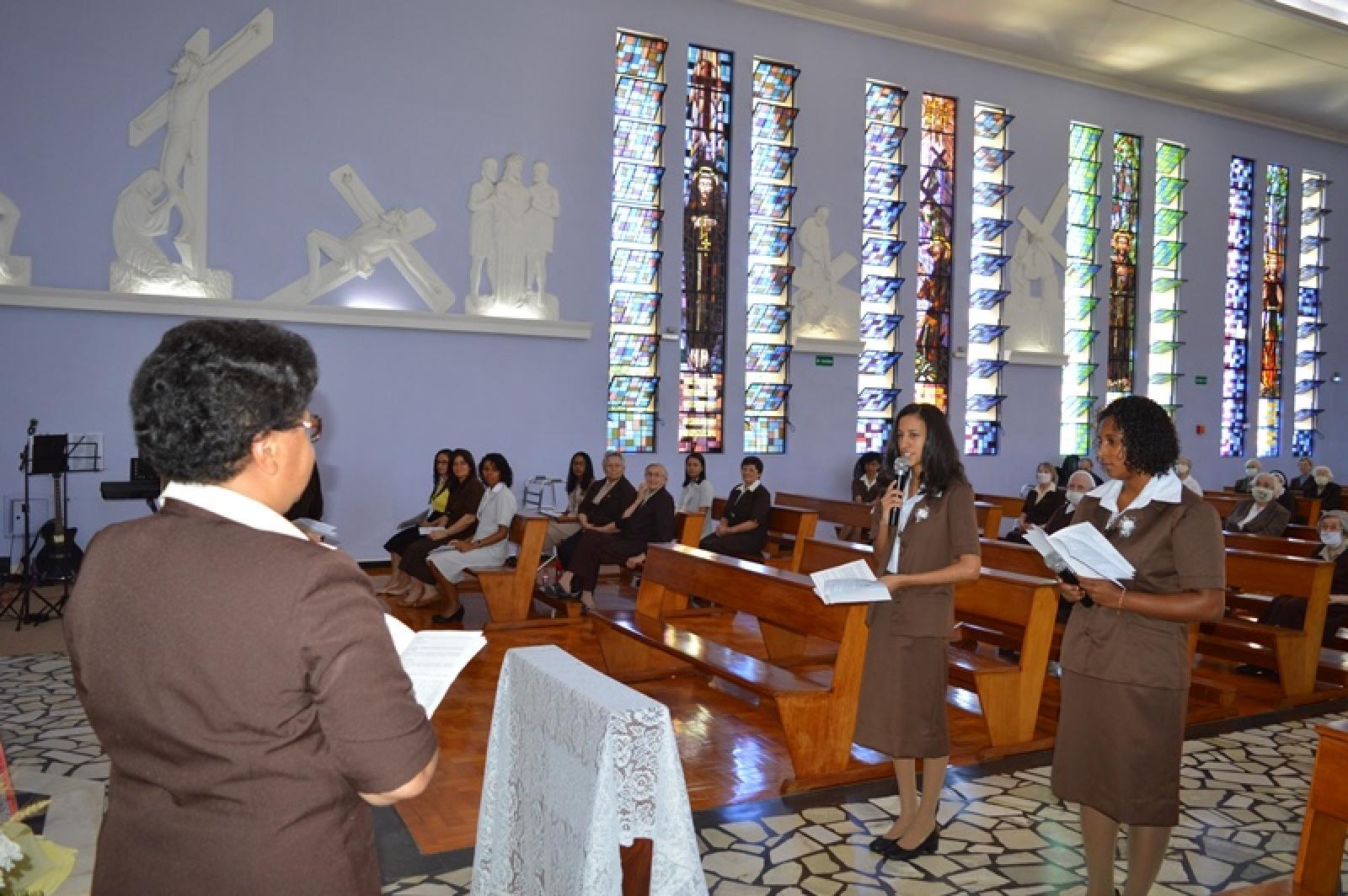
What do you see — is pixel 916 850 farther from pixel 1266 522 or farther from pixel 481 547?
pixel 1266 522

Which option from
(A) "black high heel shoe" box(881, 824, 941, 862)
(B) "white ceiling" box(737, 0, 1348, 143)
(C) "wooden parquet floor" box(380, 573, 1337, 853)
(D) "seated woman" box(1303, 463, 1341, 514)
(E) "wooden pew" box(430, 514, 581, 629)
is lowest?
(C) "wooden parquet floor" box(380, 573, 1337, 853)

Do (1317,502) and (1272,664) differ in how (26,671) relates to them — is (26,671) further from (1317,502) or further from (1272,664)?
(1317,502)

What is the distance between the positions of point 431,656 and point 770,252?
10184 mm

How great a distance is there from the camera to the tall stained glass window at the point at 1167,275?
46.1 ft

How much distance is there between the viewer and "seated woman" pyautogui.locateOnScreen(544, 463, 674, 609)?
7.42 metres

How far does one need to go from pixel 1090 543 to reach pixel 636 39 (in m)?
9.28

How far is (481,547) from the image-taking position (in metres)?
7.07

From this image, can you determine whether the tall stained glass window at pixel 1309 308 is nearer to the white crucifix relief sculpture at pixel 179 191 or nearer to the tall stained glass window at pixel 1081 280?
the tall stained glass window at pixel 1081 280

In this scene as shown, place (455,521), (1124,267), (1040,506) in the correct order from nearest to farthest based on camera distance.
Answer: (455,521) < (1040,506) < (1124,267)

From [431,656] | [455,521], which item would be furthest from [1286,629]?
[431,656]

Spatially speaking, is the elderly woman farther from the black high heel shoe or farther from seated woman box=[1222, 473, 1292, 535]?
seated woman box=[1222, 473, 1292, 535]

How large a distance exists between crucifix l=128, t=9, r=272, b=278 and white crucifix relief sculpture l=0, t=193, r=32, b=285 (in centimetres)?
108

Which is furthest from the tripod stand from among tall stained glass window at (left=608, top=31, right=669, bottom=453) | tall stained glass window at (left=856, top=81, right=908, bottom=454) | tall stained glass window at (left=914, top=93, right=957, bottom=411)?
tall stained glass window at (left=914, top=93, right=957, bottom=411)

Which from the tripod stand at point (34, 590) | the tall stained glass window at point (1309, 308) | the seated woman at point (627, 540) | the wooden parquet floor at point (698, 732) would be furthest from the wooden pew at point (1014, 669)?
the tall stained glass window at point (1309, 308)
